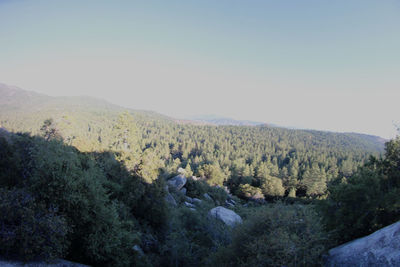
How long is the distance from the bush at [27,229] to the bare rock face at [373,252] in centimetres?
1221

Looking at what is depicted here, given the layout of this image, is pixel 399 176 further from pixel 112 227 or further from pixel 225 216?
pixel 112 227

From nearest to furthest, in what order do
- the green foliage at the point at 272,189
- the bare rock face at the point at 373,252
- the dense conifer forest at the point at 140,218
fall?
1. the bare rock face at the point at 373,252
2. the dense conifer forest at the point at 140,218
3. the green foliage at the point at 272,189

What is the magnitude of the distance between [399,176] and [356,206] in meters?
4.59

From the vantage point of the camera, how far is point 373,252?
7379 mm

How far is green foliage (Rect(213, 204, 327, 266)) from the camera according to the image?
8.31 m

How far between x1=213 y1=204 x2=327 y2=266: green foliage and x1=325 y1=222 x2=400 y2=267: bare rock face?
0.71 m

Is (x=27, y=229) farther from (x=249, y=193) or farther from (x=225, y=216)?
(x=249, y=193)

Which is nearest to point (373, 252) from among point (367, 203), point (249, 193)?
point (367, 203)

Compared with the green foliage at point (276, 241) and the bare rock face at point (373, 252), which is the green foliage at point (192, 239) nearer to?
the green foliage at point (276, 241)

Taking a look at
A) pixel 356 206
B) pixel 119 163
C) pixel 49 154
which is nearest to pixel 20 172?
pixel 49 154

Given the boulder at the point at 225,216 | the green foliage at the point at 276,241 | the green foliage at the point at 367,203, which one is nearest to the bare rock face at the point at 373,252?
the green foliage at the point at 276,241

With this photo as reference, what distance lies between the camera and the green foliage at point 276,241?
327 inches

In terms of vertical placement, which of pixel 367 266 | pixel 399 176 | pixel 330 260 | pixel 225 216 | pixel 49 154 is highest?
pixel 399 176

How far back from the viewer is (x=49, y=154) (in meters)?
10.7
